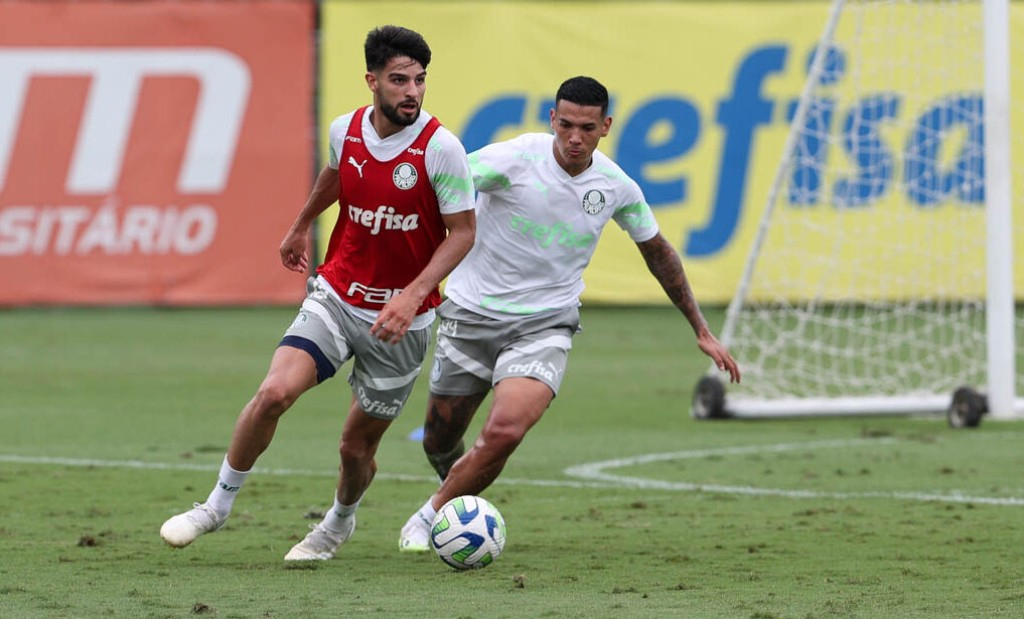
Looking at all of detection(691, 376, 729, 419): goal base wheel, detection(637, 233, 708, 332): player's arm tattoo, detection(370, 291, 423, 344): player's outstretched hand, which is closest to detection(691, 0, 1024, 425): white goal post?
detection(691, 376, 729, 419): goal base wheel

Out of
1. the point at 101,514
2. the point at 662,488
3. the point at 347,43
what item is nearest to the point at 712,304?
the point at 347,43

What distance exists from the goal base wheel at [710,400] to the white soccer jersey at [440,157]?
20.6 feet

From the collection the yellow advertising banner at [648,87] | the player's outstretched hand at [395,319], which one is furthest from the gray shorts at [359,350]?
the yellow advertising banner at [648,87]

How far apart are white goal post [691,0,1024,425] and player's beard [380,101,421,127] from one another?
631 cm

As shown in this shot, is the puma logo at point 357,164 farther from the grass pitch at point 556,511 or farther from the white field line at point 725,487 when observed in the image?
the white field line at point 725,487

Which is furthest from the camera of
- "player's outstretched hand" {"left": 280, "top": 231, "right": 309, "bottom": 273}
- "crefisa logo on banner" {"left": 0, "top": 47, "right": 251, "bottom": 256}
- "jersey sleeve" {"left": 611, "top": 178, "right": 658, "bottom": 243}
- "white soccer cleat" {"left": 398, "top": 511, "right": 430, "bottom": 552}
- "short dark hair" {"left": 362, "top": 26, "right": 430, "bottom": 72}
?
"crefisa logo on banner" {"left": 0, "top": 47, "right": 251, "bottom": 256}

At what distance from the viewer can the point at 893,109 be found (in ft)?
56.7

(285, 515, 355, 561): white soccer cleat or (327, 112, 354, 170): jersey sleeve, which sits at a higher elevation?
(327, 112, 354, 170): jersey sleeve

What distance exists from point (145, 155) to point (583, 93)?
15186 mm

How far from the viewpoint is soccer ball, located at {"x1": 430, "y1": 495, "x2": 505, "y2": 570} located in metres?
7.50

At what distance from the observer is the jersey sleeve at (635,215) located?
27.7 ft

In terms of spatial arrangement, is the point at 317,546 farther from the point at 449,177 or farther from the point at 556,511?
the point at 556,511

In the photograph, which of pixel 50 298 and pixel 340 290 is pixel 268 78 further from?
pixel 340 290

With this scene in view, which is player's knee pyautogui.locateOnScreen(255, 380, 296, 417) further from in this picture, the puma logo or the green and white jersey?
the green and white jersey
